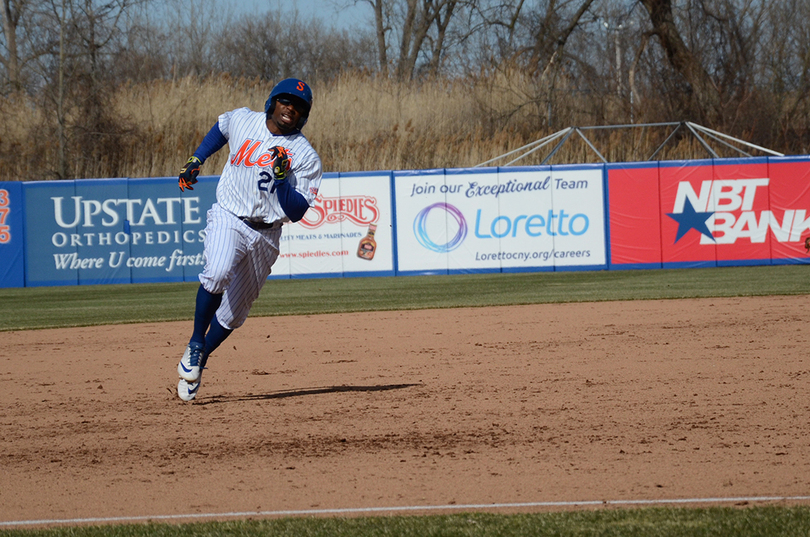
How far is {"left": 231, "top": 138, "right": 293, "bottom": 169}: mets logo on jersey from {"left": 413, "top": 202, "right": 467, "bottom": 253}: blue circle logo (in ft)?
42.4

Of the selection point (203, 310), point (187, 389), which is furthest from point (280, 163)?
point (187, 389)

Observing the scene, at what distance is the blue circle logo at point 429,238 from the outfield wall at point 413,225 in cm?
2

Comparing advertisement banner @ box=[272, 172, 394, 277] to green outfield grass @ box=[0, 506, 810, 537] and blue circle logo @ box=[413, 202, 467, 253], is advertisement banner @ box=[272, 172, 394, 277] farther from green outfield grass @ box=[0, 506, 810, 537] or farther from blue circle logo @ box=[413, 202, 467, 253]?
green outfield grass @ box=[0, 506, 810, 537]

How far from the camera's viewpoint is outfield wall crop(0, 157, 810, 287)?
58.9ft

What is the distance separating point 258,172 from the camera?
5.11 metres

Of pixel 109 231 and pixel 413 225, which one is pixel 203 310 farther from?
pixel 109 231

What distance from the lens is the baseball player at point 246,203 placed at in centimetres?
512

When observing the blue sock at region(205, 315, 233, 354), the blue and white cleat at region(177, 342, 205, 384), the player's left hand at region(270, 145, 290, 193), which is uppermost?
the player's left hand at region(270, 145, 290, 193)

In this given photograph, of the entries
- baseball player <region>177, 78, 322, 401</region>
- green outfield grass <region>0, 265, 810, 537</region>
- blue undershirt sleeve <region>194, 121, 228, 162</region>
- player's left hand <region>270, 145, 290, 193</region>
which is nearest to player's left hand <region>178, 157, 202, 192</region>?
baseball player <region>177, 78, 322, 401</region>

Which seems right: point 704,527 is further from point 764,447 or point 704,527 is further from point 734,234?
point 734,234

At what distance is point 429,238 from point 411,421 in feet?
43.7

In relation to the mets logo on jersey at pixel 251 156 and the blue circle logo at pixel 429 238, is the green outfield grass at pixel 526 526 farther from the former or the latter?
the blue circle logo at pixel 429 238

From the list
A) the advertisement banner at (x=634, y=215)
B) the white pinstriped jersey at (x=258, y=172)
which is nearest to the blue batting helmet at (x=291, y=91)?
the white pinstriped jersey at (x=258, y=172)

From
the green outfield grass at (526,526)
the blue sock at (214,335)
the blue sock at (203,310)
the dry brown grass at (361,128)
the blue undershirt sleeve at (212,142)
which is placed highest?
the dry brown grass at (361,128)
